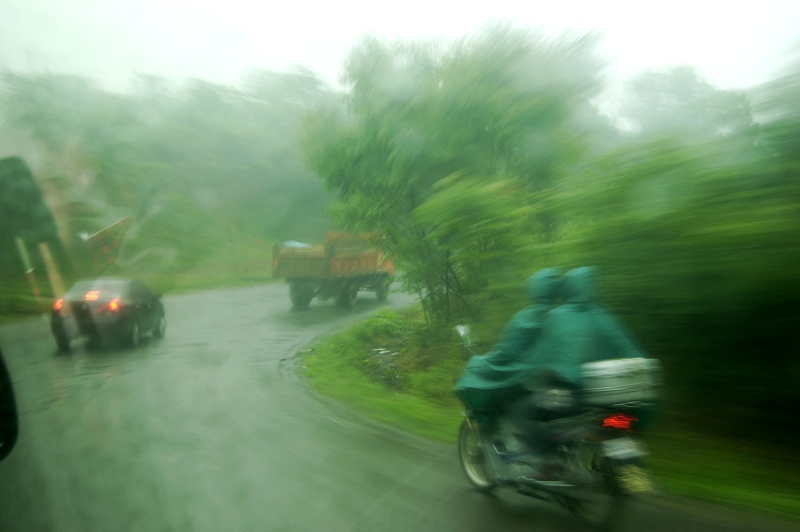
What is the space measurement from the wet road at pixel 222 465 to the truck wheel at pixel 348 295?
381 inches

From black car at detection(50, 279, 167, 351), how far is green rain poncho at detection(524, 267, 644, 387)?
1071 centimetres

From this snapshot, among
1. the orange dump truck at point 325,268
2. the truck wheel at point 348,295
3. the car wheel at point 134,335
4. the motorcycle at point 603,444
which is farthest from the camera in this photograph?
the truck wheel at point 348,295

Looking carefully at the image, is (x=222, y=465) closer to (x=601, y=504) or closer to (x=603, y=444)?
(x=601, y=504)

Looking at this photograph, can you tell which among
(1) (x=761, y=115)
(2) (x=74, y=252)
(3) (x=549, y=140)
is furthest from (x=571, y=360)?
(2) (x=74, y=252)

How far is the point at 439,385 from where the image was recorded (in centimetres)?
1077

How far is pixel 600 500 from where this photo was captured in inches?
159

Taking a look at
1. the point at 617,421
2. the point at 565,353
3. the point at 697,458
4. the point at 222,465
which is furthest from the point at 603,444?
the point at 222,465

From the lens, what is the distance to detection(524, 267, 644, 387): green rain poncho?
4.15m

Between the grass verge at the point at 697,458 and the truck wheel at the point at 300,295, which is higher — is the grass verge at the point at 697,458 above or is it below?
below

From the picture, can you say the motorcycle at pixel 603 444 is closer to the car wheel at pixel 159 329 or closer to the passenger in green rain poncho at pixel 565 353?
the passenger in green rain poncho at pixel 565 353

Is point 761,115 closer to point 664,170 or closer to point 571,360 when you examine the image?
point 664,170

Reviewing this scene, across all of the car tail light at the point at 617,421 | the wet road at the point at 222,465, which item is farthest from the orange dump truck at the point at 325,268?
the car tail light at the point at 617,421

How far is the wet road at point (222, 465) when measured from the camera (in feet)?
14.8

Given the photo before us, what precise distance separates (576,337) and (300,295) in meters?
17.4
